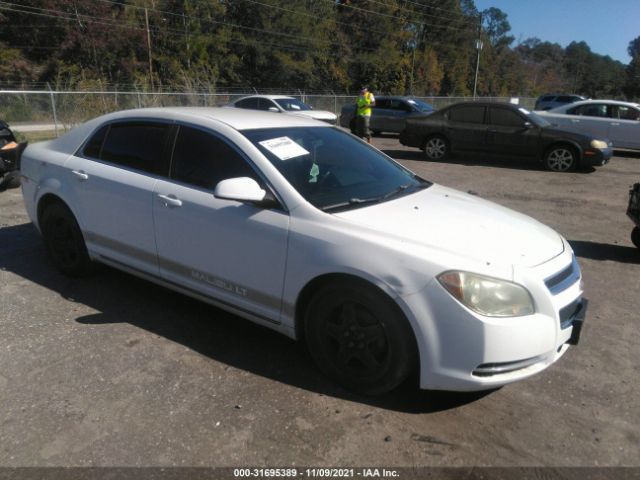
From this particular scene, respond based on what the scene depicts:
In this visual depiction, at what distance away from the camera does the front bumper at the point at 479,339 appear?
2.62 metres

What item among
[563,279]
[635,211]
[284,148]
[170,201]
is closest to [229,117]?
[284,148]

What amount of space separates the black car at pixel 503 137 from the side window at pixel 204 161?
10.4 m

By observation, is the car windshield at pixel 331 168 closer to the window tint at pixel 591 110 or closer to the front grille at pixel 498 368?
the front grille at pixel 498 368

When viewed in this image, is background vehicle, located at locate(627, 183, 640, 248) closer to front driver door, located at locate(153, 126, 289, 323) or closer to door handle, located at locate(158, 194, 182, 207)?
front driver door, located at locate(153, 126, 289, 323)

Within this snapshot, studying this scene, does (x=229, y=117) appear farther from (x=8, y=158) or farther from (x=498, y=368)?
(x=8, y=158)

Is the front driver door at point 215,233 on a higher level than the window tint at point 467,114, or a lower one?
lower

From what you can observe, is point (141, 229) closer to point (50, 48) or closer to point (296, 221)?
point (296, 221)

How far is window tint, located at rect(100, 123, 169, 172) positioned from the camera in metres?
3.95

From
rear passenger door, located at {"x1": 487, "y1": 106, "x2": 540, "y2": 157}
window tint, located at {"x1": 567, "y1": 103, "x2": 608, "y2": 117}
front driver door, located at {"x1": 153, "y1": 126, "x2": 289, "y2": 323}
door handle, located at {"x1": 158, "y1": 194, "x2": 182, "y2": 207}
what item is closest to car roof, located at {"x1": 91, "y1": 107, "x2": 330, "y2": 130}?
front driver door, located at {"x1": 153, "y1": 126, "x2": 289, "y2": 323}

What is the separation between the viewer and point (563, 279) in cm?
298

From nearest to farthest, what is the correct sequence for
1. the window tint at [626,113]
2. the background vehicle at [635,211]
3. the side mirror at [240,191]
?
the side mirror at [240,191], the background vehicle at [635,211], the window tint at [626,113]

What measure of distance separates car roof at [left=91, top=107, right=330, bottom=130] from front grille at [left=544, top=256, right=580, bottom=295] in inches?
84.2

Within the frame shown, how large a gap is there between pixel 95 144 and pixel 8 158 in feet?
16.9

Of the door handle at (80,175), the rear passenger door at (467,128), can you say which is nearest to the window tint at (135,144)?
the door handle at (80,175)
